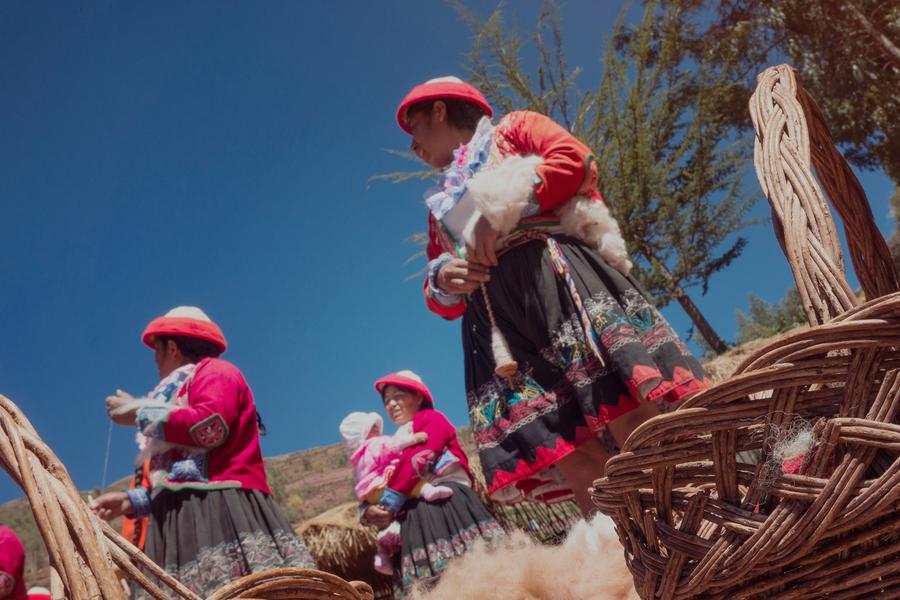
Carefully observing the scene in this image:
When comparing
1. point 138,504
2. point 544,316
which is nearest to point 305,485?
point 138,504

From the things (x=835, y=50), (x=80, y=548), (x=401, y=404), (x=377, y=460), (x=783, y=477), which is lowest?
(x=783, y=477)

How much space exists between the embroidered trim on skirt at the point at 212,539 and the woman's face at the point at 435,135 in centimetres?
138

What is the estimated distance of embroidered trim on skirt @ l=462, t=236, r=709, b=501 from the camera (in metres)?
1.54

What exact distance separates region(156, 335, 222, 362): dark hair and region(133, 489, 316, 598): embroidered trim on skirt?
25.2 inches

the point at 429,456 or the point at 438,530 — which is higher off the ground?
the point at 429,456

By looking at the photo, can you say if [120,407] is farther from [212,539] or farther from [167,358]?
[212,539]

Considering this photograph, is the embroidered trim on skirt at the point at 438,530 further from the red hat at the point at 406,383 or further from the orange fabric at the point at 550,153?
the orange fabric at the point at 550,153

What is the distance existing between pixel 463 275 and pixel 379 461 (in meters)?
2.08

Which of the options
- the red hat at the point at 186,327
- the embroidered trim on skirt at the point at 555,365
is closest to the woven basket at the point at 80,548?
the embroidered trim on skirt at the point at 555,365

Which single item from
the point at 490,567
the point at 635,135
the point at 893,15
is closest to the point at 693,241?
the point at 635,135

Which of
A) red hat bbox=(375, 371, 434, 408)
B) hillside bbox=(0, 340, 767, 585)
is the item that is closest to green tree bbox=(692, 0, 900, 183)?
hillside bbox=(0, 340, 767, 585)

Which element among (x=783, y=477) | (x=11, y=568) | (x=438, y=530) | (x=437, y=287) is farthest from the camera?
(x=438, y=530)

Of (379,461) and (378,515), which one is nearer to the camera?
(378,515)

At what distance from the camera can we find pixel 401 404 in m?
3.82
